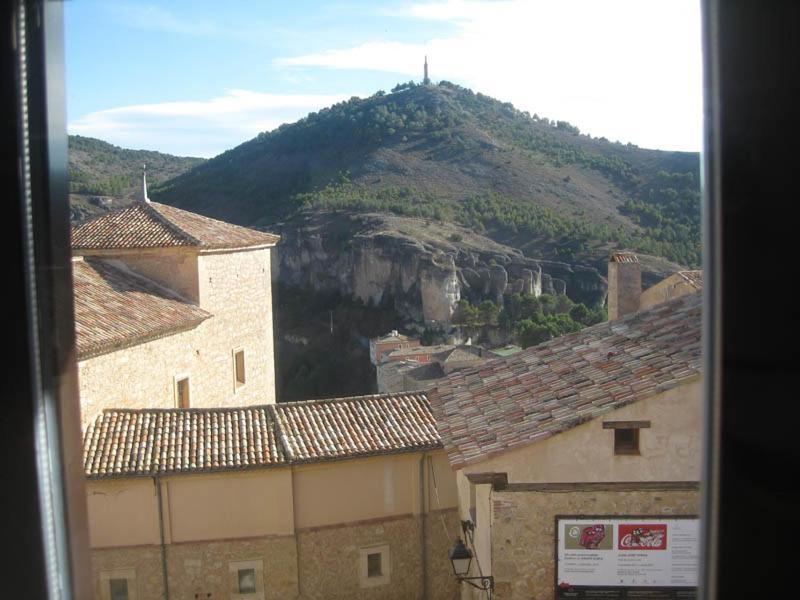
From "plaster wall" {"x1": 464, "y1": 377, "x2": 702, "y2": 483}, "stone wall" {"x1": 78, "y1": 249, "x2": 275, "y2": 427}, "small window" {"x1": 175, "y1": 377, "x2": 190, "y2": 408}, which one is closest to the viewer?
"plaster wall" {"x1": 464, "y1": 377, "x2": 702, "y2": 483}

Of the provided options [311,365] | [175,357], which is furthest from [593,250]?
[175,357]

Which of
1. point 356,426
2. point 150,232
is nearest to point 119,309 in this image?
point 150,232

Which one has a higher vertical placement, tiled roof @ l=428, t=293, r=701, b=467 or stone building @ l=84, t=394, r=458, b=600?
tiled roof @ l=428, t=293, r=701, b=467

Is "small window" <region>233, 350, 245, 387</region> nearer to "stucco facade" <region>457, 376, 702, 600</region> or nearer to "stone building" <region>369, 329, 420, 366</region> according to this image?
"stucco facade" <region>457, 376, 702, 600</region>

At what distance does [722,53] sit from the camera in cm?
92

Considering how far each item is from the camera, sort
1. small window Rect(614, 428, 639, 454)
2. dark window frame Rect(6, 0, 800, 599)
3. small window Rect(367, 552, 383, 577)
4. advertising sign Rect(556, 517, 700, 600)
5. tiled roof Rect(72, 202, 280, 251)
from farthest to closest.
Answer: tiled roof Rect(72, 202, 280, 251) < small window Rect(367, 552, 383, 577) < small window Rect(614, 428, 639, 454) < advertising sign Rect(556, 517, 700, 600) < dark window frame Rect(6, 0, 800, 599)

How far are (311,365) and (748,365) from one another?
2856cm

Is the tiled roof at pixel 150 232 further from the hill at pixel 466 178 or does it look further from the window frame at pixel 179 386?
the hill at pixel 466 178

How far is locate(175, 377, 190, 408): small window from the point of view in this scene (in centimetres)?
1205

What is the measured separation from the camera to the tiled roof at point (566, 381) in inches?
208

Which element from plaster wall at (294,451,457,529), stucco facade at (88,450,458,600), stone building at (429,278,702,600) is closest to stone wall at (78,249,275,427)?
stucco facade at (88,450,458,600)

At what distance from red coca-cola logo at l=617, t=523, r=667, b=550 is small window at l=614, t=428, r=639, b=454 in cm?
50

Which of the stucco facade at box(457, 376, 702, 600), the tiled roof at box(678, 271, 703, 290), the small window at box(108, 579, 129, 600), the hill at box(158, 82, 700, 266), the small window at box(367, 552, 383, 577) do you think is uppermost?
the hill at box(158, 82, 700, 266)

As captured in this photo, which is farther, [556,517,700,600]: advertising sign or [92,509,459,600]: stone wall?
[92,509,459,600]: stone wall
